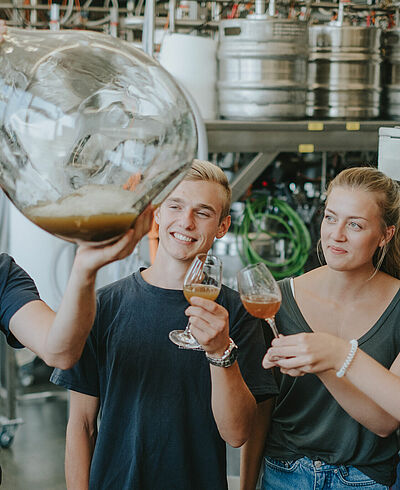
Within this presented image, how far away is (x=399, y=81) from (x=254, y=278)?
109 inches

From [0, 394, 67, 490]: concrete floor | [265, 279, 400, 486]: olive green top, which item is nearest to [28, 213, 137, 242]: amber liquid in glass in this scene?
[265, 279, 400, 486]: olive green top

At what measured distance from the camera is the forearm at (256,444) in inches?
66.5

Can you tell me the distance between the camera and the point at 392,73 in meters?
3.90

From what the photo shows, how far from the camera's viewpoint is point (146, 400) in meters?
1.52

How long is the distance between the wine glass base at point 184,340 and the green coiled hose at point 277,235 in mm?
2465

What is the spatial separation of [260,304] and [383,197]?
506 millimetres

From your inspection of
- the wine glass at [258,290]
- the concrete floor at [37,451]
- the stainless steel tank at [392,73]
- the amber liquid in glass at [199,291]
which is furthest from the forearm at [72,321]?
the stainless steel tank at [392,73]

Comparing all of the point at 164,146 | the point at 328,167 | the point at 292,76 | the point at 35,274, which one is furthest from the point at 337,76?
the point at 164,146

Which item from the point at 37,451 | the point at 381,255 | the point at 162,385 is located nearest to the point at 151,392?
the point at 162,385

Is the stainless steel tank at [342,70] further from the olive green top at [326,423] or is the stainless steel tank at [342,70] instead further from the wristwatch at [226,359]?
the wristwatch at [226,359]

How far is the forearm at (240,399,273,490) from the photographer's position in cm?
169

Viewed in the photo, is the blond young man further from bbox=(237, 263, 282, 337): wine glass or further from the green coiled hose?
the green coiled hose

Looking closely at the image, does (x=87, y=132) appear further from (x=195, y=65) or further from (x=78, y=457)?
(x=195, y=65)

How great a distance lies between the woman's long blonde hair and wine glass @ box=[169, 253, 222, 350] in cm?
47
